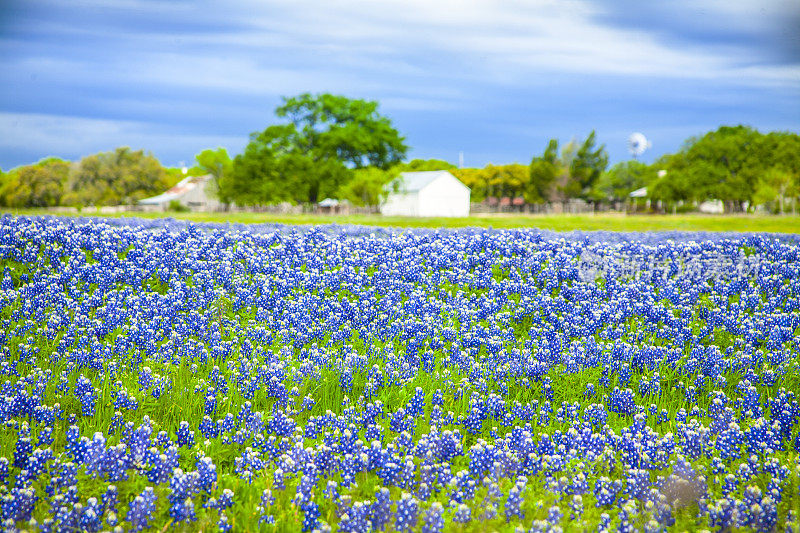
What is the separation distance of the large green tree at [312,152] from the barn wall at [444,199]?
9330 mm

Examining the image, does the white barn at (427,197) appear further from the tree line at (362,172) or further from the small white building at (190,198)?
the small white building at (190,198)

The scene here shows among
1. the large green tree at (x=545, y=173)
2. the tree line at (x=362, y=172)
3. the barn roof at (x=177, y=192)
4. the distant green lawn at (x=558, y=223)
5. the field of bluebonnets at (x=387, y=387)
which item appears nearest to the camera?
the field of bluebonnets at (x=387, y=387)

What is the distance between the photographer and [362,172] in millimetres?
66500

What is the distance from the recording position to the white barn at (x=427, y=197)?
7238 cm

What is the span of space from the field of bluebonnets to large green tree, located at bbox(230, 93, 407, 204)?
62853mm

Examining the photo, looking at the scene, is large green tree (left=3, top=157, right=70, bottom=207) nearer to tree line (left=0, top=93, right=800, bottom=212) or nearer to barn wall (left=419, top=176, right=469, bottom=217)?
tree line (left=0, top=93, right=800, bottom=212)

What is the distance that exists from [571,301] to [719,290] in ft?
7.91

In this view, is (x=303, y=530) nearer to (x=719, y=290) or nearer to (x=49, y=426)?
(x=49, y=426)

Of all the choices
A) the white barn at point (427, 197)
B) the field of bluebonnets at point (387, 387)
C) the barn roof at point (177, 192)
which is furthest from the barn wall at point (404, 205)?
the field of bluebonnets at point (387, 387)

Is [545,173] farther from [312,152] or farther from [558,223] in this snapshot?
[558,223]

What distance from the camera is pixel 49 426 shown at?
4.50 metres

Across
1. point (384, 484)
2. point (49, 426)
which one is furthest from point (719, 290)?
point (49, 426)

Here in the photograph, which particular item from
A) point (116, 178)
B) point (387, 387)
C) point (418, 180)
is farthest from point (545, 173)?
point (387, 387)

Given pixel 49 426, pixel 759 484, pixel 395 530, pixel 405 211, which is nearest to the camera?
pixel 395 530
